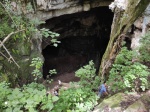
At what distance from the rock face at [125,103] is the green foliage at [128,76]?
0.13 m

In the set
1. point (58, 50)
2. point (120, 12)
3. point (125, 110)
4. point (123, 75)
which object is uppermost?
point (120, 12)

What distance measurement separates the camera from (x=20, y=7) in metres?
6.09

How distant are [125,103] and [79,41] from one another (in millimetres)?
7586

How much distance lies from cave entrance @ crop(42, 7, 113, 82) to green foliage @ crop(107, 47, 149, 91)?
5.37m

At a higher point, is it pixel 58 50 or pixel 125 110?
pixel 125 110

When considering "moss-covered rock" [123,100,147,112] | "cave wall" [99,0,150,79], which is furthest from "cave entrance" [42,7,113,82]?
"moss-covered rock" [123,100,147,112]

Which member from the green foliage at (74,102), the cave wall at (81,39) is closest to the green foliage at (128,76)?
the green foliage at (74,102)

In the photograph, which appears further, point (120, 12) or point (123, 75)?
point (120, 12)

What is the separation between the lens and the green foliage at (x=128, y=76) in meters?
3.10

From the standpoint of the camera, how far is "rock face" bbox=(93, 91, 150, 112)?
2.96m

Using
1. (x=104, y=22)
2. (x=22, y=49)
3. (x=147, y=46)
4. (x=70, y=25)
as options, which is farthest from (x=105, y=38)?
(x=147, y=46)

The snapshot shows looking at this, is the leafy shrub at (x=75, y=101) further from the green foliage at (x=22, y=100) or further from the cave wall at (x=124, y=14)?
the cave wall at (x=124, y=14)

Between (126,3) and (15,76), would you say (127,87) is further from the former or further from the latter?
(15,76)

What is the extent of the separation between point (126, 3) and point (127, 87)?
2317 millimetres
